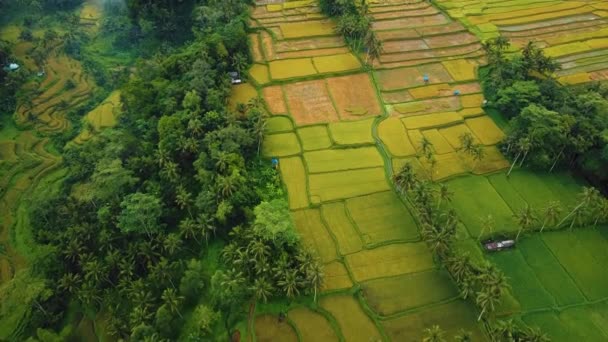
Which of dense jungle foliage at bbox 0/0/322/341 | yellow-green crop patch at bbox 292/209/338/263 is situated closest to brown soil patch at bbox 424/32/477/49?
dense jungle foliage at bbox 0/0/322/341

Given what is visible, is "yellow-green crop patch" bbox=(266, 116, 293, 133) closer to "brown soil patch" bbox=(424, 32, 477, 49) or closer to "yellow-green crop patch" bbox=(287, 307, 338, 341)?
"yellow-green crop patch" bbox=(287, 307, 338, 341)

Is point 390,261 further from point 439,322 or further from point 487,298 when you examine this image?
point 487,298

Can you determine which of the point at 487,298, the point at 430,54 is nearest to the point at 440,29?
the point at 430,54

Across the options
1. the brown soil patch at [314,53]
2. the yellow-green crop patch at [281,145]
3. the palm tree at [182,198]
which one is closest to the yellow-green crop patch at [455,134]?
the yellow-green crop patch at [281,145]

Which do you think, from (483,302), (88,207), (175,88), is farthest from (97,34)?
(483,302)

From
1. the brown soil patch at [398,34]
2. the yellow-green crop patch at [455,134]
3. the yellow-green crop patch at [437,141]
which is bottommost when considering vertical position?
the yellow-green crop patch at [437,141]

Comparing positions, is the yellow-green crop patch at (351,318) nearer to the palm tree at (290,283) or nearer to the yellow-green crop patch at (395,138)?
the palm tree at (290,283)
